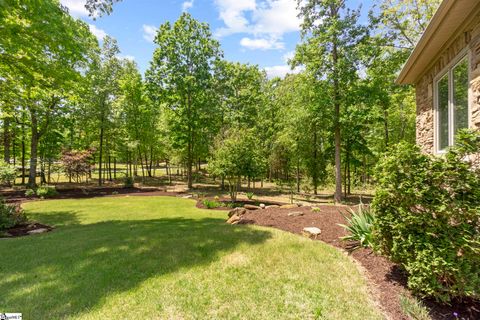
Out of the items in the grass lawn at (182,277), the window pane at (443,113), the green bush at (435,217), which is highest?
the window pane at (443,113)

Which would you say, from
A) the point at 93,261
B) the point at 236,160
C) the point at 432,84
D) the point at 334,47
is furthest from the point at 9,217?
the point at 334,47

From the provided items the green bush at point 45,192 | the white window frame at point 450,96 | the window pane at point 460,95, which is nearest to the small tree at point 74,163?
the green bush at point 45,192

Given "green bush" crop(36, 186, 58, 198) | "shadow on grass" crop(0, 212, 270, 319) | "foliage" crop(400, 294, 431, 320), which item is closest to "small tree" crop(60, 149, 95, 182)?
"green bush" crop(36, 186, 58, 198)

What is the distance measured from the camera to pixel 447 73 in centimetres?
466

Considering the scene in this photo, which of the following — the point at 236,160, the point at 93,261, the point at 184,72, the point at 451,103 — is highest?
the point at 184,72

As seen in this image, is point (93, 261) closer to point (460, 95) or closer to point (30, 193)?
point (460, 95)

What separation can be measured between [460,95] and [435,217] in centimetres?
267

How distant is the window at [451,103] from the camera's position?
159 inches

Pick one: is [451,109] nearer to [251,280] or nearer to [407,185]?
[407,185]

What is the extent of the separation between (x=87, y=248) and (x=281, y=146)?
61.3 ft

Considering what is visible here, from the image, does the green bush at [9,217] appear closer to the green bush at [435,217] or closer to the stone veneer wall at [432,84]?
the green bush at [435,217]

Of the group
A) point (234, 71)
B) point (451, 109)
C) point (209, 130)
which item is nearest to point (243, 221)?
point (451, 109)

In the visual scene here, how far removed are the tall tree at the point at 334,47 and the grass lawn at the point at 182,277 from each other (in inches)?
446

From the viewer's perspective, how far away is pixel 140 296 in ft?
10.6
